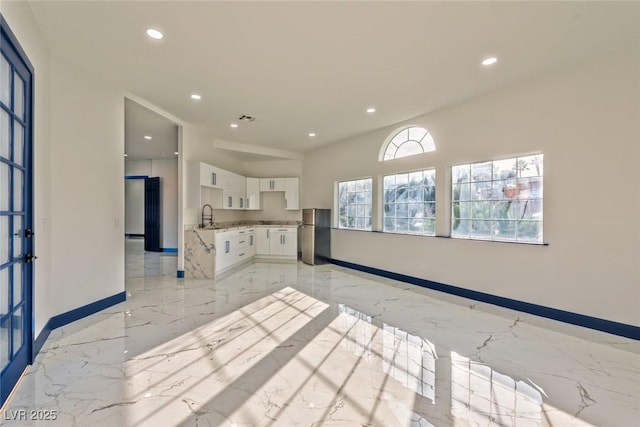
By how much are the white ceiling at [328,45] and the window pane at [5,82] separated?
0.75m

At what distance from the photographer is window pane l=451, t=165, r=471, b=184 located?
166 inches

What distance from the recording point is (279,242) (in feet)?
22.9

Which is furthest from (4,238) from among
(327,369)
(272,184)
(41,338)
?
(272,184)

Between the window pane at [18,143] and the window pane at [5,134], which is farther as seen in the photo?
the window pane at [18,143]

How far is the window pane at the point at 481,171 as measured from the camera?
3977 millimetres

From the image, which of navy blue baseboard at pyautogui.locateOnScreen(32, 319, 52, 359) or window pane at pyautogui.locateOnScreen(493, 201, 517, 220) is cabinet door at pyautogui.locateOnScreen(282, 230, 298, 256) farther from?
navy blue baseboard at pyautogui.locateOnScreen(32, 319, 52, 359)

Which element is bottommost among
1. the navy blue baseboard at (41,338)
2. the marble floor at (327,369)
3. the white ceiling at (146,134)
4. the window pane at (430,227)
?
the marble floor at (327,369)

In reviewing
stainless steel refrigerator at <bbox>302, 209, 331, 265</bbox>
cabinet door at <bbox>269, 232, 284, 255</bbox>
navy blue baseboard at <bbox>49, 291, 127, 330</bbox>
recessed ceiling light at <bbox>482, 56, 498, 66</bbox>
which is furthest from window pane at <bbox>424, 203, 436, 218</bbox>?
navy blue baseboard at <bbox>49, 291, 127, 330</bbox>

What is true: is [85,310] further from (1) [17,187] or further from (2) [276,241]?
(2) [276,241]

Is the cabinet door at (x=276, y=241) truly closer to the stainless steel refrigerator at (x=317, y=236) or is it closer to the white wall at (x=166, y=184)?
the stainless steel refrigerator at (x=317, y=236)

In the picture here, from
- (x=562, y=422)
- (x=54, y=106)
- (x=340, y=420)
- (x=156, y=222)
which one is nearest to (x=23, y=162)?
(x=54, y=106)

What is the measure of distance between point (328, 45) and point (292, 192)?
4800 mm

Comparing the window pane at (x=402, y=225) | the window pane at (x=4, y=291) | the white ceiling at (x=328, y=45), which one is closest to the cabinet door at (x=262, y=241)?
the window pane at (x=402, y=225)

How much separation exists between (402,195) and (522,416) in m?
3.79
